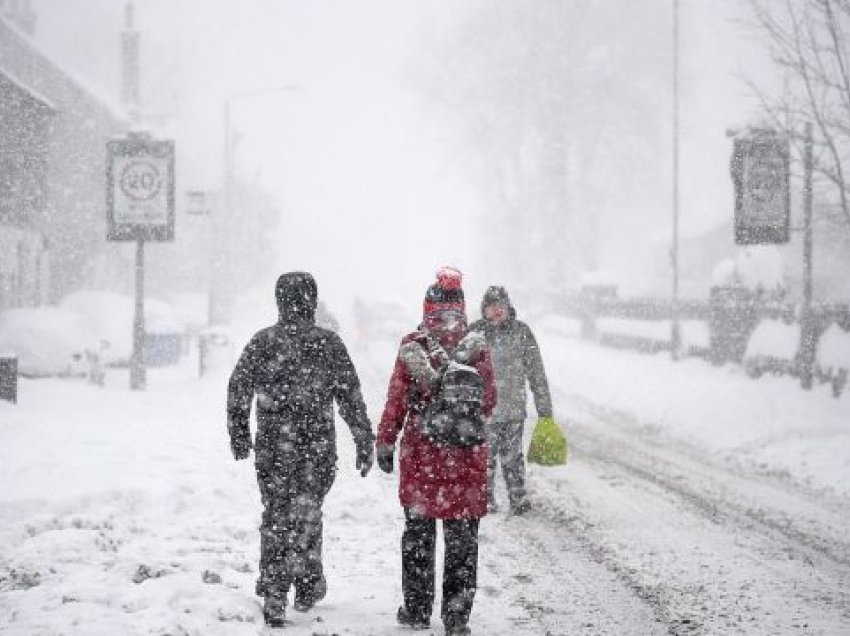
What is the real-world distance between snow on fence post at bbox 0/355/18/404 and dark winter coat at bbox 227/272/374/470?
801 centimetres

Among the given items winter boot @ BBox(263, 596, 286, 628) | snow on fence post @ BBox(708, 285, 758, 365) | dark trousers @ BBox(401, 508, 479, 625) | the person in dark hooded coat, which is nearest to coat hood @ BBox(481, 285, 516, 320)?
the person in dark hooded coat

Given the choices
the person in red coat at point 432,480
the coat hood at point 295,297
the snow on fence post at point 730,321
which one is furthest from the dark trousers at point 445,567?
the snow on fence post at point 730,321

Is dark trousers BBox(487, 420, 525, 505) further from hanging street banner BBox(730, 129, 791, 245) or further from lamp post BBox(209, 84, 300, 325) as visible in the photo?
lamp post BBox(209, 84, 300, 325)

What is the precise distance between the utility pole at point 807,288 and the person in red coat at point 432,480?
31.1ft

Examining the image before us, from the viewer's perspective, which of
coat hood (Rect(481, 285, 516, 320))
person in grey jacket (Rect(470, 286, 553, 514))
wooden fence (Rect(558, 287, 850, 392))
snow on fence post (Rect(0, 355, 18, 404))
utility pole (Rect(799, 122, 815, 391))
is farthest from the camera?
wooden fence (Rect(558, 287, 850, 392))

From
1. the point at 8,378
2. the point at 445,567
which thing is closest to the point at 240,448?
the point at 445,567

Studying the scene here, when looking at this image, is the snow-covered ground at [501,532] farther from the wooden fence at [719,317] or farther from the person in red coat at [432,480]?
the wooden fence at [719,317]

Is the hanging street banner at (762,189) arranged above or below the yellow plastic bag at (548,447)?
above

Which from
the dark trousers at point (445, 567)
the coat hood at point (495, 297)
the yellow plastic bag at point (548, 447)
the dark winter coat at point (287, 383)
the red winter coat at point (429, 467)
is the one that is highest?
the coat hood at point (495, 297)

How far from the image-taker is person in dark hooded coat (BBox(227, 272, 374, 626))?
496 cm

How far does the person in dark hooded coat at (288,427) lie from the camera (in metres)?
4.96

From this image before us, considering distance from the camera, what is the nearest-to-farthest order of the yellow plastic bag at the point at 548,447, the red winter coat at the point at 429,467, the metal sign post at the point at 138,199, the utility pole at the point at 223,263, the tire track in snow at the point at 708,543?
the red winter coat at the point at 429,467 < the tire track in snow at the point at 708,543 < the yellow plastic bag at the point at 548,447 < the metal sign post at the point at 138,199 < the utility pole at the point at 223,263

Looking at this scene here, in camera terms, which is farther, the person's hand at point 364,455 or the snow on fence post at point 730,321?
→ the snow on fence post at point 730,321

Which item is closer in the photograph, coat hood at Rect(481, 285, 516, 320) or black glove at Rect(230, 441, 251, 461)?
black glove at Rect(230, 441, 251, 461)
